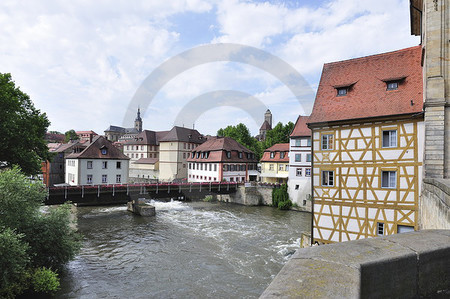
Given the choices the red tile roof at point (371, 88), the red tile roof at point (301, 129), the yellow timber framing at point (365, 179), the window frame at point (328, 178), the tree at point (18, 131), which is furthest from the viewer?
the red tile roof at point (301, 129)

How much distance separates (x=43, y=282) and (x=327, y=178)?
1364 cm

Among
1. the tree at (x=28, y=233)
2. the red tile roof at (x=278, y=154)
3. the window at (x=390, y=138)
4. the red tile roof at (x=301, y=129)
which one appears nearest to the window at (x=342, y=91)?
the window at (x=390, y=138)

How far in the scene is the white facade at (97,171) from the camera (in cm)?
3550

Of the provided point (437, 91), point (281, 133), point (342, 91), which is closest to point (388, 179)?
point (437, 91)

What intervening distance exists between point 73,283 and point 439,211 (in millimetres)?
14390

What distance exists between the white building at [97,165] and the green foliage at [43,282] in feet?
A: 84.1

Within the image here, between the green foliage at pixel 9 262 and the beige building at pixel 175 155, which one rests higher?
the beige building at pixel 175 155

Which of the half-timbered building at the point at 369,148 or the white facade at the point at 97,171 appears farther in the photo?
the white facade at the point at 97,171

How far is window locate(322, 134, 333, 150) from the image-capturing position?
48.9ft

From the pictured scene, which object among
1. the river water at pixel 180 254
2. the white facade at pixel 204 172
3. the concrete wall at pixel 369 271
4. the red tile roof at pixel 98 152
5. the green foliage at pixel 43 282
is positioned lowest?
the river water at pixel 180 254

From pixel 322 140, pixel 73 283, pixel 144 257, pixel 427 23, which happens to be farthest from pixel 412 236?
pixel 144 257

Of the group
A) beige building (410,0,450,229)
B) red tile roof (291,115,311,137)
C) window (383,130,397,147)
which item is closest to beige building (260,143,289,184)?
red tile roof (291,115,311,137)

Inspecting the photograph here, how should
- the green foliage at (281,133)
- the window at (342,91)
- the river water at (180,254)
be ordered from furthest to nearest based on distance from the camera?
the green foliage at (281,133), the window at (342,91), the river water at (180,254)

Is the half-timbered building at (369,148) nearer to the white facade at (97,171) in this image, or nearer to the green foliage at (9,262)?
the green foliage at (9,262)
